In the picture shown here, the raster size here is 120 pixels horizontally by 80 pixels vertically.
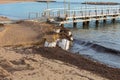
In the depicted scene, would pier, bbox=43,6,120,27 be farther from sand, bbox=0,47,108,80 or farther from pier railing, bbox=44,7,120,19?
sand, bbox=0,47,108,80

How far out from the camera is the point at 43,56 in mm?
17906

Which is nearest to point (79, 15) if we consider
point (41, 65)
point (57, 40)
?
point (57, 40)

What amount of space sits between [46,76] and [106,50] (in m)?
11.8

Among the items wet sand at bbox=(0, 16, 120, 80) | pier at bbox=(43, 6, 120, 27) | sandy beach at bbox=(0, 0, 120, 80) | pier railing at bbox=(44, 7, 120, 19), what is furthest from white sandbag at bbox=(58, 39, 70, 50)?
pier railing at bbox=(44, 7, 120, 19)

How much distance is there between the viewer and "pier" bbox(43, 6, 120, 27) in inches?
1398

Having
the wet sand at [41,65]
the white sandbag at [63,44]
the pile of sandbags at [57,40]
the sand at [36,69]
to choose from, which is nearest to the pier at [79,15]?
the pile of sandbags at [57,40]

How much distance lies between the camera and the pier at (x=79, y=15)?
116ft

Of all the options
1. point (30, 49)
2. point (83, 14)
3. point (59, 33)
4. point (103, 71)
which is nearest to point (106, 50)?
point (59, 33)

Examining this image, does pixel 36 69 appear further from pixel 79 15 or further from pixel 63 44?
pixel 79 15

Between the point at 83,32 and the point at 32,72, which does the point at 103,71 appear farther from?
the point at 83,32

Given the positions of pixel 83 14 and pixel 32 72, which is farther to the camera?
pixel 83 14

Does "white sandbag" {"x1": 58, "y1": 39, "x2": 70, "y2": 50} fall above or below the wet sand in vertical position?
below

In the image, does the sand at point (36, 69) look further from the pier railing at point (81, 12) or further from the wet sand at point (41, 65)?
the pier railing at point (81, 12)

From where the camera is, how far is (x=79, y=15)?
3922 cm
